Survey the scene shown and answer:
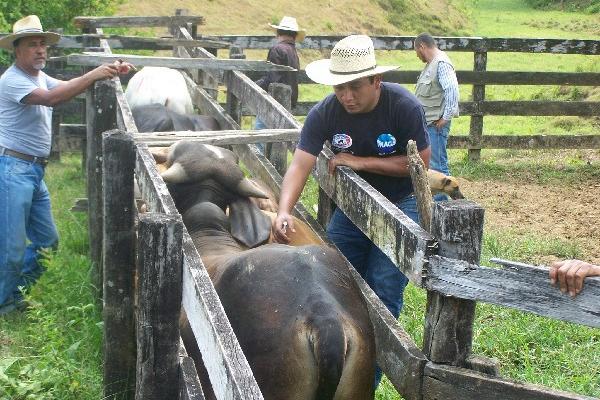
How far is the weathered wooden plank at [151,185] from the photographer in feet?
12.5

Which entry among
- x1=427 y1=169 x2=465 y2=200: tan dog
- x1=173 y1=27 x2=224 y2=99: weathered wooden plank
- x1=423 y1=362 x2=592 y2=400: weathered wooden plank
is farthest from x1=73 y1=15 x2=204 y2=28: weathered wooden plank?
x1=423 y1=362 x2=592 y2=400: weathered wooden plank

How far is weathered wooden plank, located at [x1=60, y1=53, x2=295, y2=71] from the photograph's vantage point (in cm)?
660

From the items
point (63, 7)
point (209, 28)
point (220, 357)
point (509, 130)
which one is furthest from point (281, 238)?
point (209, 28)

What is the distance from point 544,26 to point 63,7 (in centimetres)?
2307

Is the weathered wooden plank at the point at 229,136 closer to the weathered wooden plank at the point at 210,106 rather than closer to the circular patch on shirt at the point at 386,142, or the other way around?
the circular patch on shirt at the point at 386,142

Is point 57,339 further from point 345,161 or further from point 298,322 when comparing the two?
point 298,322

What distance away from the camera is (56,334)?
563 centimetres

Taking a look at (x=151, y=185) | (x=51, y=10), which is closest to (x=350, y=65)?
(x=151, y=185)

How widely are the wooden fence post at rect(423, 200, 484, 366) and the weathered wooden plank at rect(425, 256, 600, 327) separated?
70 mm

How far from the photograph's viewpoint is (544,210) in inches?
393

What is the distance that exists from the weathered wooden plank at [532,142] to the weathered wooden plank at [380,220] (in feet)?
26.3

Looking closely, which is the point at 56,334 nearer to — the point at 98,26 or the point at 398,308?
the point at 398,308

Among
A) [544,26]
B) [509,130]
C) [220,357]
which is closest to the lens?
[220,357]

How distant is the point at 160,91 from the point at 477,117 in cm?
531
